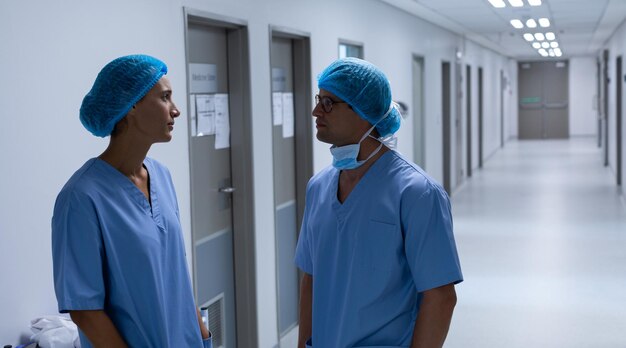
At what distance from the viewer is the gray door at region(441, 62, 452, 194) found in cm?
1133

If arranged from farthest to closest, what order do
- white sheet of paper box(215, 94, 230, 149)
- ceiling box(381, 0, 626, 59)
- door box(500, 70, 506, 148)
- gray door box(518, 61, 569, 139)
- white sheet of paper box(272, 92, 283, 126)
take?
gray door box(518, 61, 569, 139)
door box(500, 70, 506, 148)
ceiling box(381, 0, 626, 59)
white sheet of paper box(272, 92, 283, 126)
white sheet of paper box(215, 94, 230, 149)

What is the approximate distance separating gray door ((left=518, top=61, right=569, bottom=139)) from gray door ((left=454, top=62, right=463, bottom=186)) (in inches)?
465

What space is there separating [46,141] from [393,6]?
5694mm

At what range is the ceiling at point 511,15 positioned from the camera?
26.1 feet

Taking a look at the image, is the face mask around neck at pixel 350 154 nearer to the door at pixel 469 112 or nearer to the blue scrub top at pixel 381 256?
the blue scrub top at pixel 381 256

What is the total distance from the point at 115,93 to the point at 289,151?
10.4 feet

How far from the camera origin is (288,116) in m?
5.09

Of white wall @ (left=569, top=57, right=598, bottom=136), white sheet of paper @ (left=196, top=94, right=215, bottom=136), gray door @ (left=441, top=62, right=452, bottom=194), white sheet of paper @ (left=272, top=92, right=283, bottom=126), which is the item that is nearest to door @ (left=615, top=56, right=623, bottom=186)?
gray door @ (left=441, top=62, right=452, bottom=194)

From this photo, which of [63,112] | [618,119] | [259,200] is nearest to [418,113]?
[618,119]

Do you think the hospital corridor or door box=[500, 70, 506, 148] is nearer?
the hospital corridor

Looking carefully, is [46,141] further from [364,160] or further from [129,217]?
[364,160]

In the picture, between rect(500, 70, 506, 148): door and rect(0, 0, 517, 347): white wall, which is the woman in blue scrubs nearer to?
rect(0, 0, 517, 347): white wall

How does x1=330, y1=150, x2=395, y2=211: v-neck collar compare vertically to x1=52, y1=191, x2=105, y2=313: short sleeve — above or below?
above

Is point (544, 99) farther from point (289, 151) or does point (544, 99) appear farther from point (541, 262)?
point (289, 151)
